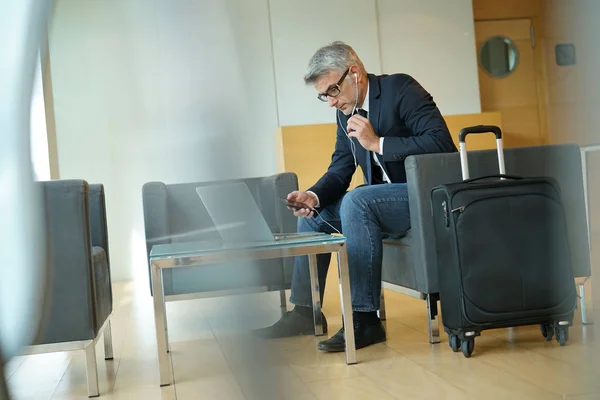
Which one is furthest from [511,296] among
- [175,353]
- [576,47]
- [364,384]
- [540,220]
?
[576,47]

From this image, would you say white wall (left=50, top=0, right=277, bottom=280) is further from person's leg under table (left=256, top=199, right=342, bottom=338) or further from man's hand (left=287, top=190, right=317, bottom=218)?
person's leg under table (left=256, top=199, right=342, bottom=338)

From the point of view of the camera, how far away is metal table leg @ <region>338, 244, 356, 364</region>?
5.78 feet

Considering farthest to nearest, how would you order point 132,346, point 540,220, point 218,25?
point 132,346, point 540,220, point 218,25

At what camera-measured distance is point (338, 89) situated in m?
1.92

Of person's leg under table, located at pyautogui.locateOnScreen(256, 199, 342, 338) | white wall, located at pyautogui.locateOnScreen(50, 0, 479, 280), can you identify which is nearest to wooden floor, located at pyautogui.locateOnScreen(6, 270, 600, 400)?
person's leg under table, located at pyautogui.locateOnScreen(256, 199, 342, 338)

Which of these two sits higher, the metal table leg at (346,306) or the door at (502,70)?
the door at (502,70)

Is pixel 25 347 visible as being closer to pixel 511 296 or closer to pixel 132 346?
pixel 511 296

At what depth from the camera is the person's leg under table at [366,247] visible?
1916 millimetres

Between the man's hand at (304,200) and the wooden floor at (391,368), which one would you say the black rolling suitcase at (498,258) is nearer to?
the wooden floor at (391,368)

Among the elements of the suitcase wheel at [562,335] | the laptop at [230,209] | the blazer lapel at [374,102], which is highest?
the blazer lapel at [374,102]

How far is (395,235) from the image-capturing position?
6.82 ft

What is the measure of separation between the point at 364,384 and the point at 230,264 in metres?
1.30

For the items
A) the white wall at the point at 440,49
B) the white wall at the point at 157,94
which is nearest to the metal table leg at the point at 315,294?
the white wall at the point at 157,94

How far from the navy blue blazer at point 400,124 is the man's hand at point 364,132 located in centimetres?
3
